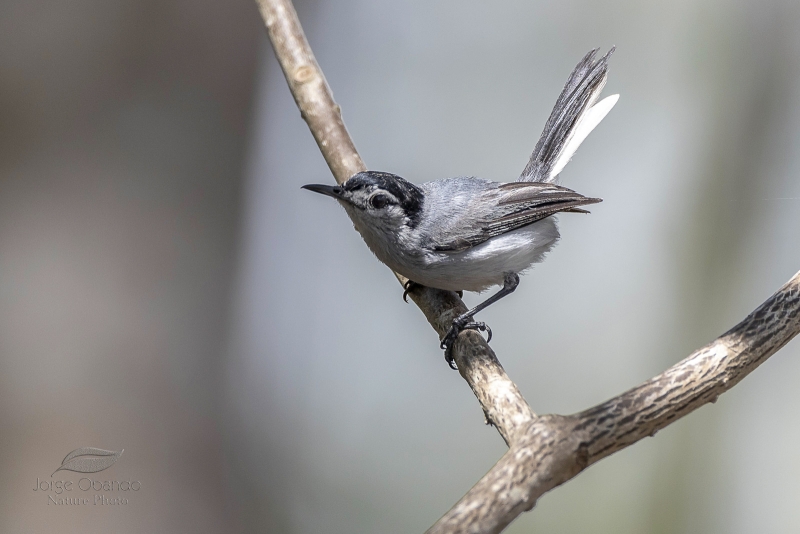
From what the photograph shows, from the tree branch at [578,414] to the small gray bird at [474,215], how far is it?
364mm

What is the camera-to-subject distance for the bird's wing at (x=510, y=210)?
2314 mm

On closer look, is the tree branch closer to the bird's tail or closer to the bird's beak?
the bird's beak

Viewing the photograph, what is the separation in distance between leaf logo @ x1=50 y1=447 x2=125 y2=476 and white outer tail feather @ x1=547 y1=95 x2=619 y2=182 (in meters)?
2.63

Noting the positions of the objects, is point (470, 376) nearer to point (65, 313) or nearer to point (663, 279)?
point (65, 313)

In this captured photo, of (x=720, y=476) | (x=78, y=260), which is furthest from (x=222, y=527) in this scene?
(x=720, y=476)

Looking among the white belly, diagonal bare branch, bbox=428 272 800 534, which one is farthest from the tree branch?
the white belly

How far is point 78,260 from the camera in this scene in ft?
12.3

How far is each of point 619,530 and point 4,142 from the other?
18.0 ft

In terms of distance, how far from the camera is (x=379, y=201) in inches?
86.1

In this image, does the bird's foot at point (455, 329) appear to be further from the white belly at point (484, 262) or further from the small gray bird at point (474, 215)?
the white belly at point (484, 262)

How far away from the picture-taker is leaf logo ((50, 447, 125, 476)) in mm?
2951

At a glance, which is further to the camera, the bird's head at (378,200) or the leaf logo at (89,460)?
the leaf logo at (89,460)

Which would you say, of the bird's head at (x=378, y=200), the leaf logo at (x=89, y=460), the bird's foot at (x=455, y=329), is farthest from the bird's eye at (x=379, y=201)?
the leaf logo at (x=89, y=460)

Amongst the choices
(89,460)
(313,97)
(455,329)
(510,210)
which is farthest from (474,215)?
(89,460)
